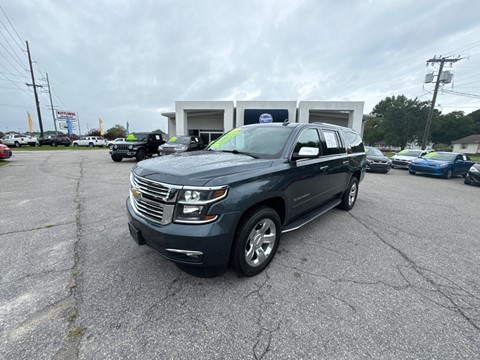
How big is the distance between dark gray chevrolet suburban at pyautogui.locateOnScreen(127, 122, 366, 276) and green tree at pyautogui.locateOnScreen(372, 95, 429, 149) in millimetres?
50465

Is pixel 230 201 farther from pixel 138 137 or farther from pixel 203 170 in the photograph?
pixel 138 137

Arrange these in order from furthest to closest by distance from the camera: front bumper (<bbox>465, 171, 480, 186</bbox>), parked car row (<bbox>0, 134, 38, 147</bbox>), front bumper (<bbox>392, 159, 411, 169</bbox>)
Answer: parked car row (<bbox>0, 134, 38, 147</bbox>) → front bumper (<bbox>392, 159, 411, 169</bbox>) → front bumper (<bbox>465, 171, 480, 186</bbox>)

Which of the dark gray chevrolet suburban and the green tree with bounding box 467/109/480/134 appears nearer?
the dark gray chevrolet suburban

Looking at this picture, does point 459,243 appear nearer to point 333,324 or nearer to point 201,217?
point 333,324

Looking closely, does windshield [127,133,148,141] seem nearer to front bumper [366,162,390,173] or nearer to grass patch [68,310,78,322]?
grass patch [68,310,78,322]

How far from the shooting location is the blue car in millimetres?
11422

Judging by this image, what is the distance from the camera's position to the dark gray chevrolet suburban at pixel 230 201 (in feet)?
6.70

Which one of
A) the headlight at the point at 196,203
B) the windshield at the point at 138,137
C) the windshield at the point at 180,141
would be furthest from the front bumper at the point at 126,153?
the headlight at the point at 196,203

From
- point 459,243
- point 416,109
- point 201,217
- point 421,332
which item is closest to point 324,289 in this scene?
point 421,332

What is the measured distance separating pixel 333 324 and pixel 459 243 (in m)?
3.28

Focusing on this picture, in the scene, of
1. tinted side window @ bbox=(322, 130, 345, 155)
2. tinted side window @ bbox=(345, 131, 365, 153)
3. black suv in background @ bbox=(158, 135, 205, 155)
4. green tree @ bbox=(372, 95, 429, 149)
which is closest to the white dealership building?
black suv in background @ bbox=(158, 135, 205, 155)

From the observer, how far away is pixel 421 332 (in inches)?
74.2

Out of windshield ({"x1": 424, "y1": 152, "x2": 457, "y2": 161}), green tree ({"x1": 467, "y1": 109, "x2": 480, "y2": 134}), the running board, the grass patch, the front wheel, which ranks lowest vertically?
the grass patch

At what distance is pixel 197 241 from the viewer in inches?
78.4
